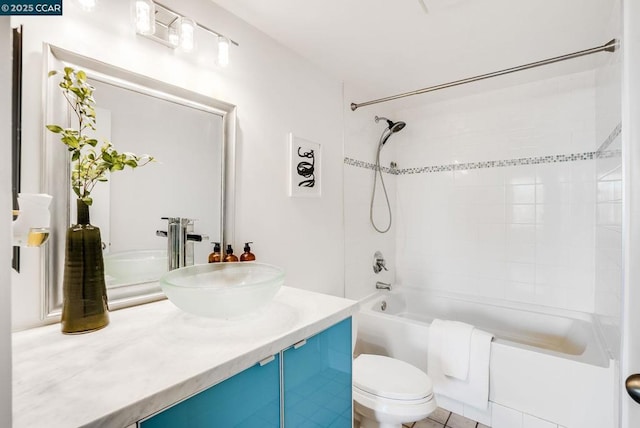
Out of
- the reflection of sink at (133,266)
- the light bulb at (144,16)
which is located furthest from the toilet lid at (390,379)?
the light bulb at (144,16)

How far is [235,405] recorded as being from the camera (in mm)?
775

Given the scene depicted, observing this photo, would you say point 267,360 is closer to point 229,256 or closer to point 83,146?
point 229,256

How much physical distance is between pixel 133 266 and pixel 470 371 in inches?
74.1

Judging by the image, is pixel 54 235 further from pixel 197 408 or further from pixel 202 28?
pixel 202 28

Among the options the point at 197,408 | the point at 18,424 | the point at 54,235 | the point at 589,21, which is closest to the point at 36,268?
the point at 54,235

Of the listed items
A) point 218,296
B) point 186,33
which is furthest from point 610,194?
point 186,33

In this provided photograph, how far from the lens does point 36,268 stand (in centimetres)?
96

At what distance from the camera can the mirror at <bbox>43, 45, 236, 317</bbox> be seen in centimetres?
99

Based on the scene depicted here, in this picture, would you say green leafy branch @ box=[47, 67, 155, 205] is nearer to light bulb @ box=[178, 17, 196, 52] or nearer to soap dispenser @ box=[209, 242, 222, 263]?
light bulb @ box=[178, 17, 196, 52]

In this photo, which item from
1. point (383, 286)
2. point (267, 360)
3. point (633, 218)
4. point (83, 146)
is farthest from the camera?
point (383, 286)

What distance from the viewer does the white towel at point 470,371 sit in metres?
1.78

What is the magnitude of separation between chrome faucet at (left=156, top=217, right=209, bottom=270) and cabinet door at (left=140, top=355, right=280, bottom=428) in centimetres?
65

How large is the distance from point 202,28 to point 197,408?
4.72 ft

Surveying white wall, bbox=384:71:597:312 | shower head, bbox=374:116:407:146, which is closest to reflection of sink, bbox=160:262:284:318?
shower head, bbox=374:116:407:146
